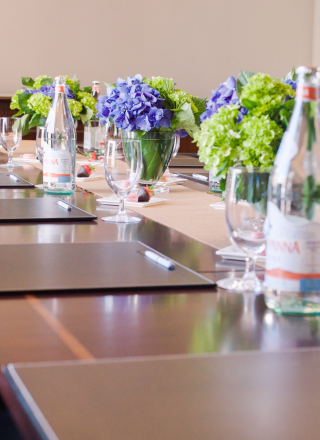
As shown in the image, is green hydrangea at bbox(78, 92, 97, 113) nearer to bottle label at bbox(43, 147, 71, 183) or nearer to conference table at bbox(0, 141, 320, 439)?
bottle label at bbox(43, 147, 71, 183)

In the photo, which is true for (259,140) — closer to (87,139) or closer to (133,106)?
(133,106)

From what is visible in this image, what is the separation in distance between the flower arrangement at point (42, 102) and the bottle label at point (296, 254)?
1694 mm

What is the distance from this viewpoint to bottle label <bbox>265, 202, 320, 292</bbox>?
0.70 meters

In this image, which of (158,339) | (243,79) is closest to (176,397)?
(158,339)

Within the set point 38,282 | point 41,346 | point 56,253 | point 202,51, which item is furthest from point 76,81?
point 202,51

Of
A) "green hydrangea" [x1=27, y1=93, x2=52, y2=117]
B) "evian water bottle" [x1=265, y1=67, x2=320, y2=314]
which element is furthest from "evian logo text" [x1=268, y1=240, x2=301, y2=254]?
"green hydrangea" [x1=27, y1=93, x2=52, y2=117]

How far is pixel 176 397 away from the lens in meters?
0.47

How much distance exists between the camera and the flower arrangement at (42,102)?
2248mm

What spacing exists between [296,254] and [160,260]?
0.29 m

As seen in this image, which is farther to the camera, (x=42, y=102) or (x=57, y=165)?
(x=42, y=102)

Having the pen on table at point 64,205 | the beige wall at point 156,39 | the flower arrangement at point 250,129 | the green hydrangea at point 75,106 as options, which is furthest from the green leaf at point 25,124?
the beige wall at point 156,39

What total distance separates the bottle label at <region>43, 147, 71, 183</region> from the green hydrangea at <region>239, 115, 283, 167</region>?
0.76 m

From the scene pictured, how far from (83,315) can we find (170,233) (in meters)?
0.56

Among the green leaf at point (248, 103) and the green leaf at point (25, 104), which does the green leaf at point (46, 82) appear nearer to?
the green leaf at point (25, 104)
